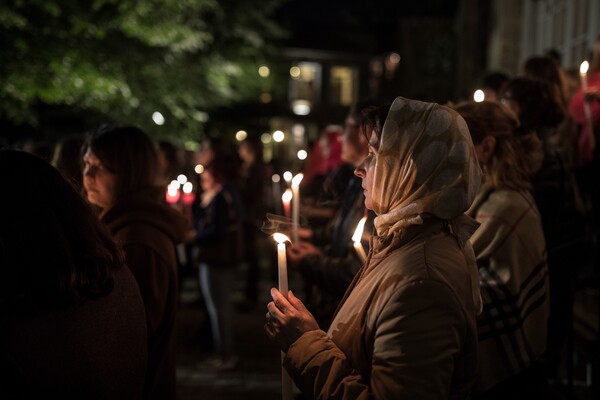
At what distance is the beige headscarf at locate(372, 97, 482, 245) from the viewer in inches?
83.9

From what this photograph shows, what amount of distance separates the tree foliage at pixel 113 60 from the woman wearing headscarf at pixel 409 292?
9552 mm

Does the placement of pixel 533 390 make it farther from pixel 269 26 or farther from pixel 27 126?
pixel 269 26

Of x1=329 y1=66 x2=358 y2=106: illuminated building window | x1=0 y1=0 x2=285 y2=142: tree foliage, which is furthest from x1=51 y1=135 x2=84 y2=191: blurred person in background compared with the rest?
x1=329 y1=66 x2=358 y2=106: illuminated building window

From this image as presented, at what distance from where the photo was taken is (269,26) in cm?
2083

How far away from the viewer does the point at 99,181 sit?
141 inches

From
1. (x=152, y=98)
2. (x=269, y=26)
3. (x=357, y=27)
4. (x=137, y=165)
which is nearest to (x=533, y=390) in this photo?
(x=137, y=165)

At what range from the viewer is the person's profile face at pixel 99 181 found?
3.56 m

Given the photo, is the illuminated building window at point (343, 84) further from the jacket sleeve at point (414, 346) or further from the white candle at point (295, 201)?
the jacket sleeve at point (414, 346)

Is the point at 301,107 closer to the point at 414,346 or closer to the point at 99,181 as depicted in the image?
the point at 99,181

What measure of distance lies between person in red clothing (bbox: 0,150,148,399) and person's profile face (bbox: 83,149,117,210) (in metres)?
1.23

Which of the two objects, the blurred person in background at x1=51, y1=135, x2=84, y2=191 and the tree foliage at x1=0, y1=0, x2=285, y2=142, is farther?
the tree foliage at x1=0, y1=0, x2=285, y2=142

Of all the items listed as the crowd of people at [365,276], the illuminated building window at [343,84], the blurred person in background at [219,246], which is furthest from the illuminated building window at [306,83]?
the crowd of people at [365,276]

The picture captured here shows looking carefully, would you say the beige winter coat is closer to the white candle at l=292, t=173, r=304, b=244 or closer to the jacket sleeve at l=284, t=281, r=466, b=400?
the jacket sleeve at l=284, t=281, r=466, b=400

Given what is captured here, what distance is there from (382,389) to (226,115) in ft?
82.0
